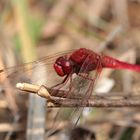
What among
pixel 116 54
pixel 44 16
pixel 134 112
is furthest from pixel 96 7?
pixel 134 112

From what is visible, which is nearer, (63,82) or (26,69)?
(63,82)

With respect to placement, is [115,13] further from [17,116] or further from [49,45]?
[17,116]

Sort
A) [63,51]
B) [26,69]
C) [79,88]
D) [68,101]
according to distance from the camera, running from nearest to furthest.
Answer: [68,101] < [79,88] < [26,69] < [63,51]

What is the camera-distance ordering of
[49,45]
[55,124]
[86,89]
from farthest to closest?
[49,45] → [55,124] → [86,89]

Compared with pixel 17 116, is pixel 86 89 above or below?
above

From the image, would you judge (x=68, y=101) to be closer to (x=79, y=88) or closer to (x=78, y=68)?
(x=79, y=88)

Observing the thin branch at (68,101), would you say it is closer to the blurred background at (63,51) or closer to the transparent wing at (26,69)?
the blurred background at (63,51)

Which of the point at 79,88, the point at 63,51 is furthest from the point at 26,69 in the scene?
the point at 79,88
